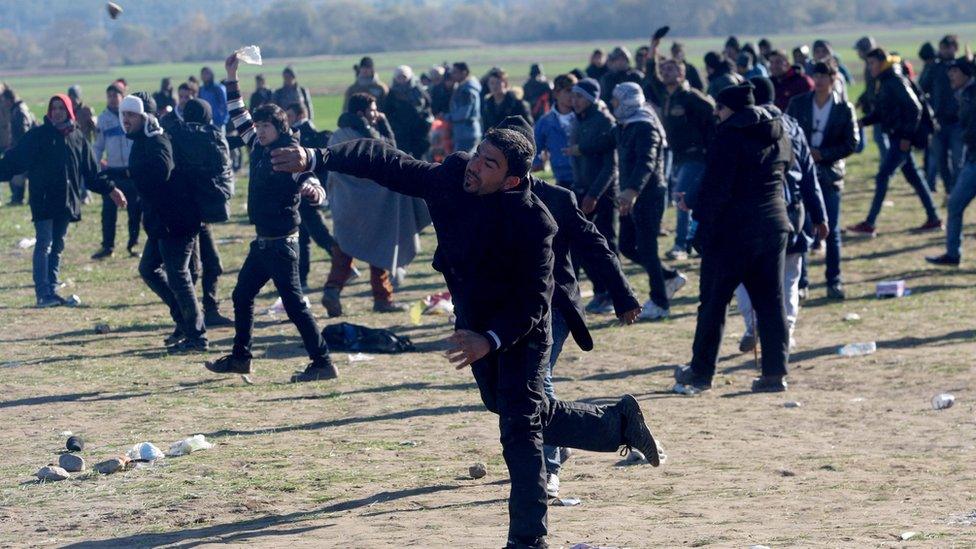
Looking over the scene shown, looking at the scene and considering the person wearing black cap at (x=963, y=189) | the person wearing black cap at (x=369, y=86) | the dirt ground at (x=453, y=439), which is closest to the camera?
the dirt ground at (x=453, y=439)

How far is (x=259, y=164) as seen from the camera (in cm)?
1017

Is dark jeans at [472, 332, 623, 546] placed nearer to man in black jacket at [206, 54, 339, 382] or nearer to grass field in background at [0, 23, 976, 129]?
man in black jacket at [206, 54, 339, 382]

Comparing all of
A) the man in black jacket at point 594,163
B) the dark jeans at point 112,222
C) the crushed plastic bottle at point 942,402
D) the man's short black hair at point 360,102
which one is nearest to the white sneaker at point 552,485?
the crushed plastic bottle at point 942,402

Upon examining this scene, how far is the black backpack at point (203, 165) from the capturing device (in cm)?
1111

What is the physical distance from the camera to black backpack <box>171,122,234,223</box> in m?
11.1

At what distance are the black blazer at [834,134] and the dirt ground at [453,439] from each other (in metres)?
1.20

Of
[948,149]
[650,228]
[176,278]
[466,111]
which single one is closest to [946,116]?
[948,149]

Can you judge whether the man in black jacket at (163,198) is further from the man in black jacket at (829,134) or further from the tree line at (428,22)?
the tree line at (428,22)

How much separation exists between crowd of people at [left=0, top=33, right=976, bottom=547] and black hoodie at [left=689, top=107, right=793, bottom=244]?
0.04 ft

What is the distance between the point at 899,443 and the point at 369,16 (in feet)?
428

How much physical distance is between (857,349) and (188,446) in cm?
537

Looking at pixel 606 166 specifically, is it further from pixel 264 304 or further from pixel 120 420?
pixel 120 420

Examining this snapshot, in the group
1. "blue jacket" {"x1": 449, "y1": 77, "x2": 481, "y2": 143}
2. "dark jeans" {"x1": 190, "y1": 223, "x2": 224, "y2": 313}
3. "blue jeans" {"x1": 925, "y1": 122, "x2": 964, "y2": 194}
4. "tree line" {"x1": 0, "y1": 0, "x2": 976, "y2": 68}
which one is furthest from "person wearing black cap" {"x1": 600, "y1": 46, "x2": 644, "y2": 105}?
"tree line" {"x1": 0, "y1": 0, "x2": 976, "y2": 68}

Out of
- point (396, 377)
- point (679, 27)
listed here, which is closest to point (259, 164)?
point (396, 377)
